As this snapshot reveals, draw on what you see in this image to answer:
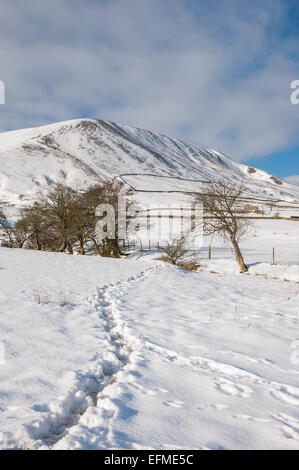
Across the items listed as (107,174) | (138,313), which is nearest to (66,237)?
(138,313)

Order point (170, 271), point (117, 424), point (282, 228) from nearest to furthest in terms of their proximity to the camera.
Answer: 1. point (117, 424)
2. point (170, 271)
3. point (282, 228)

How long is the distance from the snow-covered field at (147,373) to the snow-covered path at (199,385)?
15 mm

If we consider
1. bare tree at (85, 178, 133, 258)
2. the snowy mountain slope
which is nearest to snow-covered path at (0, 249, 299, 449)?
A: bare tree at (85, 178, 133, 258)

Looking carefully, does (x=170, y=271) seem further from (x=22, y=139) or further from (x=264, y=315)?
(x=22, y=139)

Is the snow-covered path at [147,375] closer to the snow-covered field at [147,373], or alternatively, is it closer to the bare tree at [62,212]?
the snow-covered field at [147,373]

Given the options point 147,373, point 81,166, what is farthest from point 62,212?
point 81,166

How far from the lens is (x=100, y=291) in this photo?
9.92 m

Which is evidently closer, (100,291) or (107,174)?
(100,291)

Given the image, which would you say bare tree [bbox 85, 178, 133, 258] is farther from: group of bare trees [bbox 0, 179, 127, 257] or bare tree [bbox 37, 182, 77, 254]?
bare tree [bbox 37, 182, 77, 254]

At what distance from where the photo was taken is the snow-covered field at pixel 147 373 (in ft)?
8.87

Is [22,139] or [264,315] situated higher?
[22,139]

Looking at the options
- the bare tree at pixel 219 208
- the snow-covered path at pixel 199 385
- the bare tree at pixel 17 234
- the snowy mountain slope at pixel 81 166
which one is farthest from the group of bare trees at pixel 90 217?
the snowy mountain slope at pixel 81 166

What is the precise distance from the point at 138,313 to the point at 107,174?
469 feet

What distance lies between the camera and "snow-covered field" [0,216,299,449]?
8.87 ft
